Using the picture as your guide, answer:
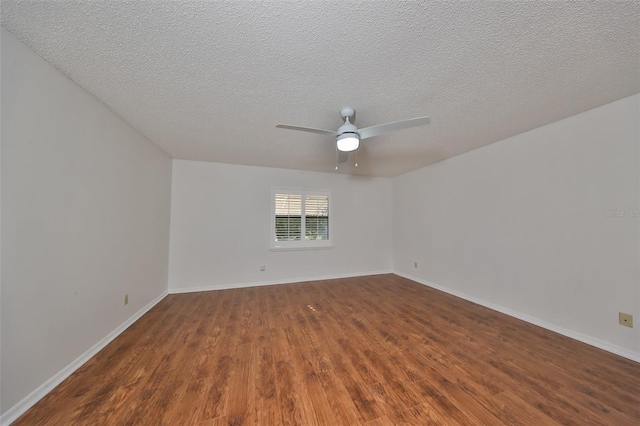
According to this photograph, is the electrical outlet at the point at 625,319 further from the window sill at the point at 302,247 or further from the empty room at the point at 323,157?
the window sill at the point at 302,247

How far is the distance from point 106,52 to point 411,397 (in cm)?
319

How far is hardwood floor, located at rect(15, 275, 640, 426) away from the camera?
136 cm

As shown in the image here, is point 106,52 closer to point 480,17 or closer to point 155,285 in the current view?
point 480,17

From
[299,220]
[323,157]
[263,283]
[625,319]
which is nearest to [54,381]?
[263,283]

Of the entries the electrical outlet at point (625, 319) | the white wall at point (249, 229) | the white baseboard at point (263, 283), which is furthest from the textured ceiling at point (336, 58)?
the white baseboard at point (263, 283)

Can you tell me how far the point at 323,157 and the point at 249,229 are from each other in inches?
78.5

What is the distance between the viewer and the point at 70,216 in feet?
5.77

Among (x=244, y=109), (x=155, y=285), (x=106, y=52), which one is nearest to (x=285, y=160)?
(x=244, y=109)

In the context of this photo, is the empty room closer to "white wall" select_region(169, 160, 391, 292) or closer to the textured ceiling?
the textured ceiling

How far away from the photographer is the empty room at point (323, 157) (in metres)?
1.30

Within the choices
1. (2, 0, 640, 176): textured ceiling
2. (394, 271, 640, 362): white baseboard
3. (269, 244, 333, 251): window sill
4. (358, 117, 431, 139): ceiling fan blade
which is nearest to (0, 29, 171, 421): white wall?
(2, 0, 640, 176): textured ceiling

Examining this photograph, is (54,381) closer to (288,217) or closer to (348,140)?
(348,140)

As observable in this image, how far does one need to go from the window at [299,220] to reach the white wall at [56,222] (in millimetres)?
2287

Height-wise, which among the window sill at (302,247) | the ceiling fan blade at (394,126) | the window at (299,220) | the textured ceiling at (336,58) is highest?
the textured ceiling at (336,58)
